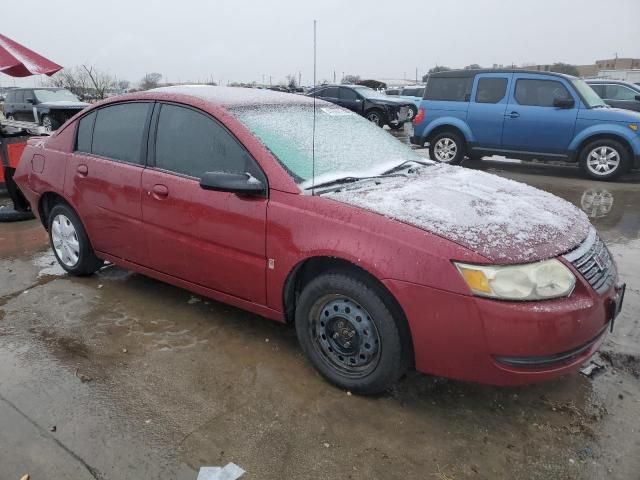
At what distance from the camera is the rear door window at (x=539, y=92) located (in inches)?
340

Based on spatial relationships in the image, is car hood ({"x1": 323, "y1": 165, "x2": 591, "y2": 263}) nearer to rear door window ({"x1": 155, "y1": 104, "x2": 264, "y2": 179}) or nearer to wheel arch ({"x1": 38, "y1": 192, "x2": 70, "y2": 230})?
rear door window ({"x1": 155, "y1": 104, "x2": 264, "y2": 179})

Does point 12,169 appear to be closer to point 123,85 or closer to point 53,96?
point 53,96

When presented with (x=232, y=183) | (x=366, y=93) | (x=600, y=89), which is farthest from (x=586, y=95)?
(x=366, y=93)

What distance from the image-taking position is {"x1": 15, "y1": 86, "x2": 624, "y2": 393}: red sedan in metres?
2.26

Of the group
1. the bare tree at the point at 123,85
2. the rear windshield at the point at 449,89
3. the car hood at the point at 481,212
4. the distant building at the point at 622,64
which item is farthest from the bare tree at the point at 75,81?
the distant building at the point at 622,64

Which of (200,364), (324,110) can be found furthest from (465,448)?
(324,110)

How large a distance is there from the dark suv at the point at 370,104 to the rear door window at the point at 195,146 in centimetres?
1400

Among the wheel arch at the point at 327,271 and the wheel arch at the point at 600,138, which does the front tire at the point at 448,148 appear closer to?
the wheel arch at the point at 600,138

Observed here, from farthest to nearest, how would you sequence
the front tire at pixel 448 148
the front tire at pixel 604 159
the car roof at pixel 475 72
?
1. the front tire at pixel 448 148
2. the car roof at pixel 475 72
3. the front tire at pixel 604 159

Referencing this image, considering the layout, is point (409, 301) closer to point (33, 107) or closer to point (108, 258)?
point (108, 258)

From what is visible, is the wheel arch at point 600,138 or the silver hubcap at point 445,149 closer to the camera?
the wheel arch at point 600,138

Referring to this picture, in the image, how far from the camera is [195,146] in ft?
10.4

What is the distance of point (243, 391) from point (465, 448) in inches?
45.5

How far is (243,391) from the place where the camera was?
8.93ft
